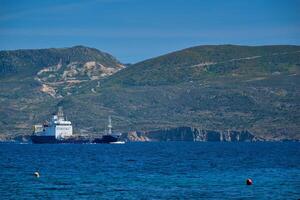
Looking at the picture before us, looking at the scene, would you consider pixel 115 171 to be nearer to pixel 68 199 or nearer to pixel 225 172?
pixel 225 172

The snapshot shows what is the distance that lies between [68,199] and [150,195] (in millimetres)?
7654

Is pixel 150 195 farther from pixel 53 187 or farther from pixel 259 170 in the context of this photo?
pixel 259 170

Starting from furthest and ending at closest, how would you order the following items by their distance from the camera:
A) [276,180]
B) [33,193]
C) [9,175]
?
[9,175] → [276,180] → [33,193]

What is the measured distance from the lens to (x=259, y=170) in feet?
354

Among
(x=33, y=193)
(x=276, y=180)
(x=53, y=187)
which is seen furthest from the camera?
(x=276, y=180)

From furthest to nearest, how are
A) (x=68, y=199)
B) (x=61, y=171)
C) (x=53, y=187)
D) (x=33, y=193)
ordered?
(x=61, y=171)
(x=53, y=187)
(x=33, y=193)
(x=68, y=199)

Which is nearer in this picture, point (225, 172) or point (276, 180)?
point (276, 180)

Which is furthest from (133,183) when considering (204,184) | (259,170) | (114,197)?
(259,170)

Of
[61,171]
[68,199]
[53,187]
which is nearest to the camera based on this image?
[68,199]

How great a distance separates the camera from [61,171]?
105 metres

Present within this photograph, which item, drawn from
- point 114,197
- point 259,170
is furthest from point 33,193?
point 259,170

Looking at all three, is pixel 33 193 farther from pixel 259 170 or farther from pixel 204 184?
pixel 259 170

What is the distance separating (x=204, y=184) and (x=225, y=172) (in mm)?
18524

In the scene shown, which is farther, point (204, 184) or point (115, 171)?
point (115, 171)
